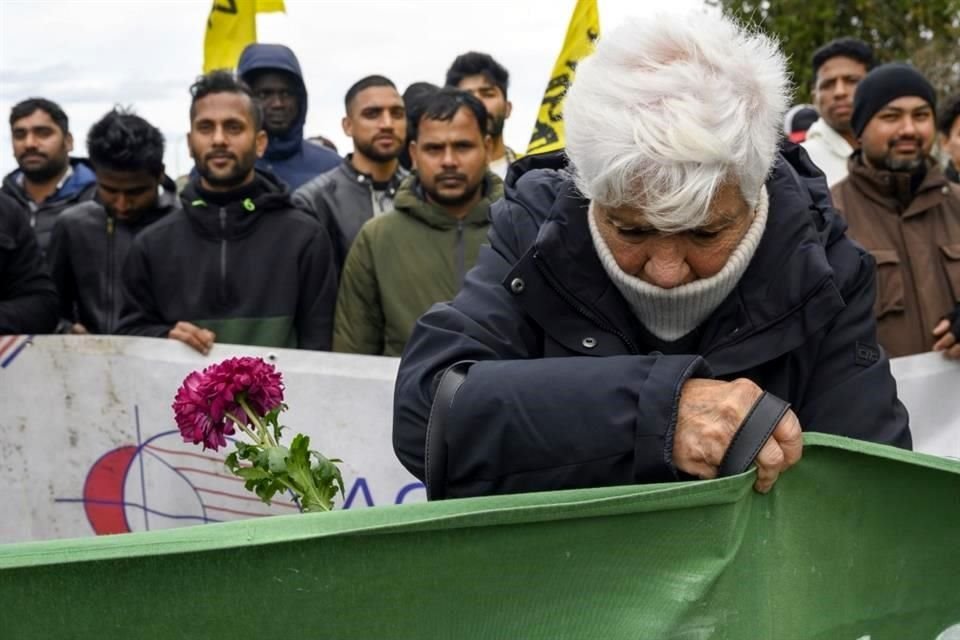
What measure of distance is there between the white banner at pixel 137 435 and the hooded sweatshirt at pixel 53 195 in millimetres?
1751

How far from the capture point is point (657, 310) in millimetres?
2541

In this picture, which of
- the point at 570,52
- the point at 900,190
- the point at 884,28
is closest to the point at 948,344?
the point at 900,190

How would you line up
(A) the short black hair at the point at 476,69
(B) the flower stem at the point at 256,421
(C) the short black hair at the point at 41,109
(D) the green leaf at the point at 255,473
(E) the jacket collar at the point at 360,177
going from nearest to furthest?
(D) the green leaf at the point at 255,473 < (B) the flower stem at the point at 256,421 < (E) the jacket collar at the point at 360,177 < (A) the short black hair at the point at 476,69 < (C) the short black hair at the point at 41,109

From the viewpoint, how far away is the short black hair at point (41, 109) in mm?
8516

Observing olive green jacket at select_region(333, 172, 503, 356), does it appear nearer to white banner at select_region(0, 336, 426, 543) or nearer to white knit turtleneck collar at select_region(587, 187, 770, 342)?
white banner at select_region(0, 336, 426, 543)

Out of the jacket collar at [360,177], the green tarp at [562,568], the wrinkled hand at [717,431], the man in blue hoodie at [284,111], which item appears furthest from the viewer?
the man in blue hoodie at [284,111]

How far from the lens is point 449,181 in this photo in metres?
5.85

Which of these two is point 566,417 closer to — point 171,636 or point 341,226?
point 171,636

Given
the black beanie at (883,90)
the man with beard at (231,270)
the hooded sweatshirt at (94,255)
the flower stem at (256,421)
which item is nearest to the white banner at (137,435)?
the man with beard at (231,270)

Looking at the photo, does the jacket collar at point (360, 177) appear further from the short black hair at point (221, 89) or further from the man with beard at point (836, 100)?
the man with beard at point (836, 100)

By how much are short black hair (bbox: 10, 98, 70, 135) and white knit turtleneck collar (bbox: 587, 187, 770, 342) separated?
6541mm

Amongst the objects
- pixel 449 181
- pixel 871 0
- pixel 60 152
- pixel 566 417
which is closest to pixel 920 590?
pixel 566 417

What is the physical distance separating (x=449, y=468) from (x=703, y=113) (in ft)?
2.19

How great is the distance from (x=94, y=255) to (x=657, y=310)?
4.32 metres
